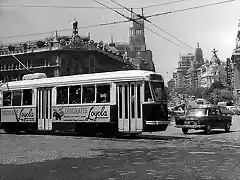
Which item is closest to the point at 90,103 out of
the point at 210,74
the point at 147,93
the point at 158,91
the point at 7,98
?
the point at 147,93

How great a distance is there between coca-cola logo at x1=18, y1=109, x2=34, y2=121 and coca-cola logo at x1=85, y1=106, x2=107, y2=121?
3761 mm

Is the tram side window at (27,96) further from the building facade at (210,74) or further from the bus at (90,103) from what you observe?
the building facade at (210,74)

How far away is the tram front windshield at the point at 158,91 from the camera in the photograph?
17484 mm

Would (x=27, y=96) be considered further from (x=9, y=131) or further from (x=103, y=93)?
(x=103, y=93)

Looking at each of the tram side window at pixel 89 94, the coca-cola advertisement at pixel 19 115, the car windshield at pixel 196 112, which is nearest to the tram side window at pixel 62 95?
the tram side window at pixel 89 94

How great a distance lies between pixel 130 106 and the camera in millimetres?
17578

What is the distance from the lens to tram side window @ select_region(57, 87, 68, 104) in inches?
781

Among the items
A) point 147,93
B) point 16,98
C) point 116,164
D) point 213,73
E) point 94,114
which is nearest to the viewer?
point 116,164

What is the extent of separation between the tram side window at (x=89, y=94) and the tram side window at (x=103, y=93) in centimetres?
32

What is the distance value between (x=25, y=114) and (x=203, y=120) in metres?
10.2

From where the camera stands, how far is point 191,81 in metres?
187

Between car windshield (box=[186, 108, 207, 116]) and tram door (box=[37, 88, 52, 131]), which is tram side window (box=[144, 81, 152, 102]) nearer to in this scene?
tram door (box=[37, 88, 52, 131])

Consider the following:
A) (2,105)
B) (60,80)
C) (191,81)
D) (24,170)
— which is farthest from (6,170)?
(191,81)

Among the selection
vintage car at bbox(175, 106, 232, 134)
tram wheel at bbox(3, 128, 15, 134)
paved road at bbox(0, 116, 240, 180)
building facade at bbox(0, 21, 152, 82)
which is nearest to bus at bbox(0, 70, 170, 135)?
tram wheel at bbox(3, 128, 15, 134)
